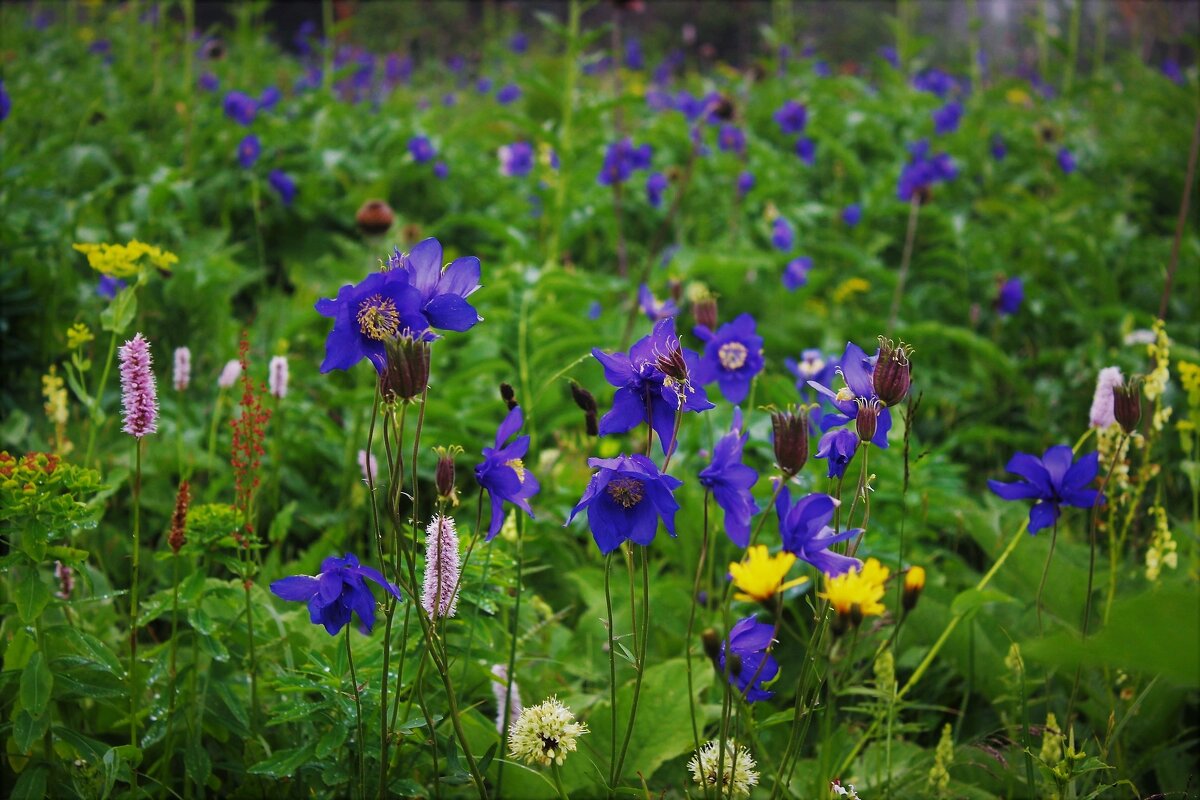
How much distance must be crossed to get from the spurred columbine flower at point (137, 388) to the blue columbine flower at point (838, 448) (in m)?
0.84

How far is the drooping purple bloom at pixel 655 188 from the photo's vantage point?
14.2ft

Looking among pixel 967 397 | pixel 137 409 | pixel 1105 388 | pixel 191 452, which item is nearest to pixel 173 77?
pixel 191 452

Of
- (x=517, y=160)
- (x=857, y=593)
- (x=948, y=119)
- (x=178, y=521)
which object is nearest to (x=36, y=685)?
(x=178, y=521)

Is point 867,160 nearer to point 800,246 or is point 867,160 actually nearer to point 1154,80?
point 800,246

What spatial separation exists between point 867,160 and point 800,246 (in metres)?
2.18

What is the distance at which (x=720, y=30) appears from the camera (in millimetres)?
15477

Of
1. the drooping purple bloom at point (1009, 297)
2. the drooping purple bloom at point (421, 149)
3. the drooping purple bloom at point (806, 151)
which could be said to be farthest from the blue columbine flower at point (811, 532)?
the drooping purple bloom at point (806, 151)

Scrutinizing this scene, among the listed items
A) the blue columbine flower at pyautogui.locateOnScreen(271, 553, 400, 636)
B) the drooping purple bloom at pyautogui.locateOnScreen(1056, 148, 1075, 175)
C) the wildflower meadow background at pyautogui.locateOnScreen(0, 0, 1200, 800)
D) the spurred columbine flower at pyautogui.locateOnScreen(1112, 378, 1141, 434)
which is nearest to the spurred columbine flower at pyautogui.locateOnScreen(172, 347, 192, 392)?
the wildflower meadow background at pyautogui.locateOnScreen(0, 0, 1200, 800)

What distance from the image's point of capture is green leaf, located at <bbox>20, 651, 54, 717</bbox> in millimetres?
1142

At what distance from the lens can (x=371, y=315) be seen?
1.01 metres

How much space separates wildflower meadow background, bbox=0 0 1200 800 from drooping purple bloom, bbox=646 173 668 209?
5 centimetres

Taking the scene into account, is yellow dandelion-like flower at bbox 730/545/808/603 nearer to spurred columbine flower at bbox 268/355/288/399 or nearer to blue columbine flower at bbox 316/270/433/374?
blue columbine flower at bbox 316/270/433/374

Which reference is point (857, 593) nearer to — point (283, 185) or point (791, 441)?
point (791, 441)

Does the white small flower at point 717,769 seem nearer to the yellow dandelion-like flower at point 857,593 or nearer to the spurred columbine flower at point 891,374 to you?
the yellow dandelion-like flower at point 857,593
